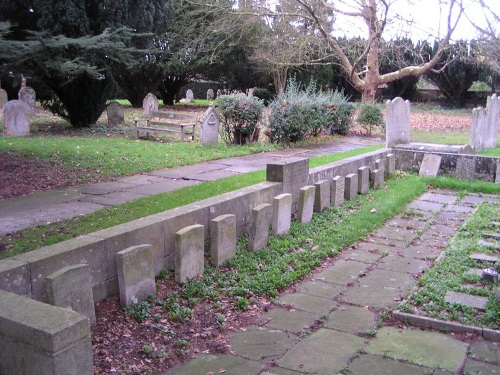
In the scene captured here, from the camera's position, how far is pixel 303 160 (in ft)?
25.7

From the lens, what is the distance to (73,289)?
3859mm

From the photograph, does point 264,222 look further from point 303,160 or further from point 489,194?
point 489,194

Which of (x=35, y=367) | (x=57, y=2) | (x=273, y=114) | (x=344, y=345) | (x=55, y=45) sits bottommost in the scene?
(x=344, y=345)

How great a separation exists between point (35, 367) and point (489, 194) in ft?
29.9

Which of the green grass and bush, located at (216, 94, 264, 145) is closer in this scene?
the green grass

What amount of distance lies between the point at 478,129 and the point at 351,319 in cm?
1162

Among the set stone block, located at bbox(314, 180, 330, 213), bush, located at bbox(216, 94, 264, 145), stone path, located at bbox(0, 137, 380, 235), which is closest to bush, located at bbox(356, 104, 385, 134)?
bush, located at bbox(216, 94, 264, 145)

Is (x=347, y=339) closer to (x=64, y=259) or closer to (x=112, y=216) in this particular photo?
(x=64, y=259)

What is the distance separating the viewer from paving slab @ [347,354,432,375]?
3.56 metres

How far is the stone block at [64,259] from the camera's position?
3916 mm

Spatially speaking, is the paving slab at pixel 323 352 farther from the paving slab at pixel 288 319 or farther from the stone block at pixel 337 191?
the stone block at pixel 337 191

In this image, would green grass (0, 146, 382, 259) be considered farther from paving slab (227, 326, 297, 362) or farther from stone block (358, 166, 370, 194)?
paving slab (227, 326, 297, 362)

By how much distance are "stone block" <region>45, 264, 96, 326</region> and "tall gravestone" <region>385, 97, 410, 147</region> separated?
9.66 meters

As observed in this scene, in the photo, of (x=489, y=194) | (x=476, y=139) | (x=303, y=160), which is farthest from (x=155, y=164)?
(x=476, y=139)
